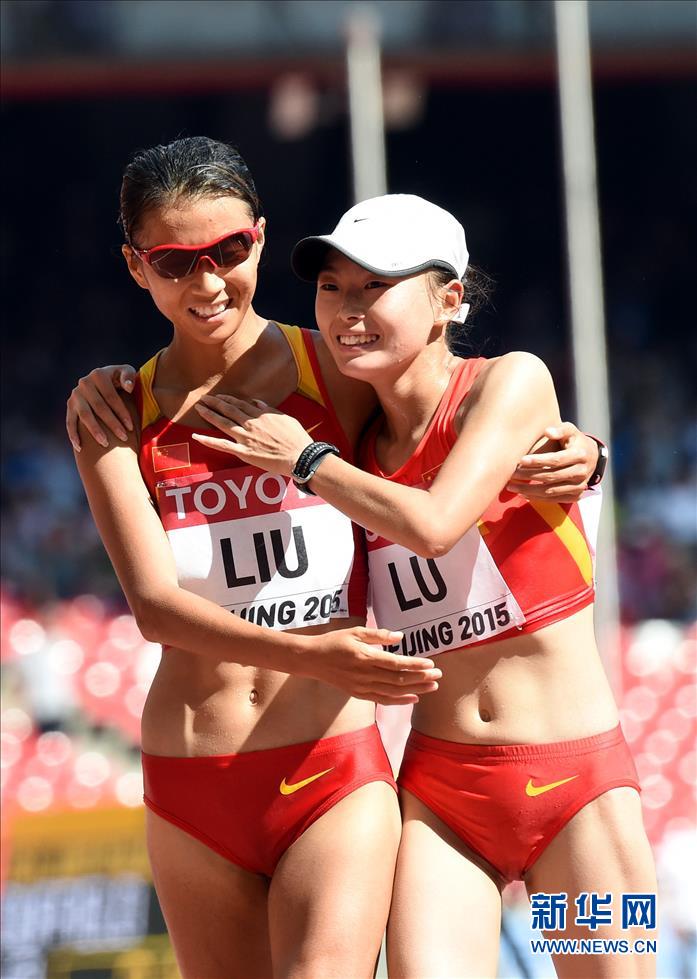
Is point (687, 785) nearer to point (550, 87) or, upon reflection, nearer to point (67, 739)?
point (67, 739)

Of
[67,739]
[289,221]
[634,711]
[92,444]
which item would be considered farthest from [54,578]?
[92,444]

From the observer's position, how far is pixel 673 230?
13.8 m

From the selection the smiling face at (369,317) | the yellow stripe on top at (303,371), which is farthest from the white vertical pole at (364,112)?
the smiling face at (369,317)

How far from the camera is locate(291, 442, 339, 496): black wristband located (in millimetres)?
2426

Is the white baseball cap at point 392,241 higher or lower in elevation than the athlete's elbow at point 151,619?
higher

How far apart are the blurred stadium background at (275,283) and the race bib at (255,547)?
70 centimetres

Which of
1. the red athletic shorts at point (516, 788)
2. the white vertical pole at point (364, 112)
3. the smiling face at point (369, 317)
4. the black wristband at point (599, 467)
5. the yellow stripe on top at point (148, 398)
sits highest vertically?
the white vertical pole at point (364, 112)

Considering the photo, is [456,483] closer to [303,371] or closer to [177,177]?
[303,371]

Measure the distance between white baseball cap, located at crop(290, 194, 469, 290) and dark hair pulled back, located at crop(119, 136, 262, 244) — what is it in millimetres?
163

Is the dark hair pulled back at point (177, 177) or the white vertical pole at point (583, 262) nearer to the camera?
the dark hair pulled back at point (177, 177)

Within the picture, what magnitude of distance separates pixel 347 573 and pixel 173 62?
316 inches

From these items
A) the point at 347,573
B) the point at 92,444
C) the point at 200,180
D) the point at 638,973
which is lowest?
the point at 638,973

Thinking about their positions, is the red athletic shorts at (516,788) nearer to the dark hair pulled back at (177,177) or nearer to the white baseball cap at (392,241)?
the white baseball cap at (392,241)

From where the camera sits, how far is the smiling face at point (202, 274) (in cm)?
254
